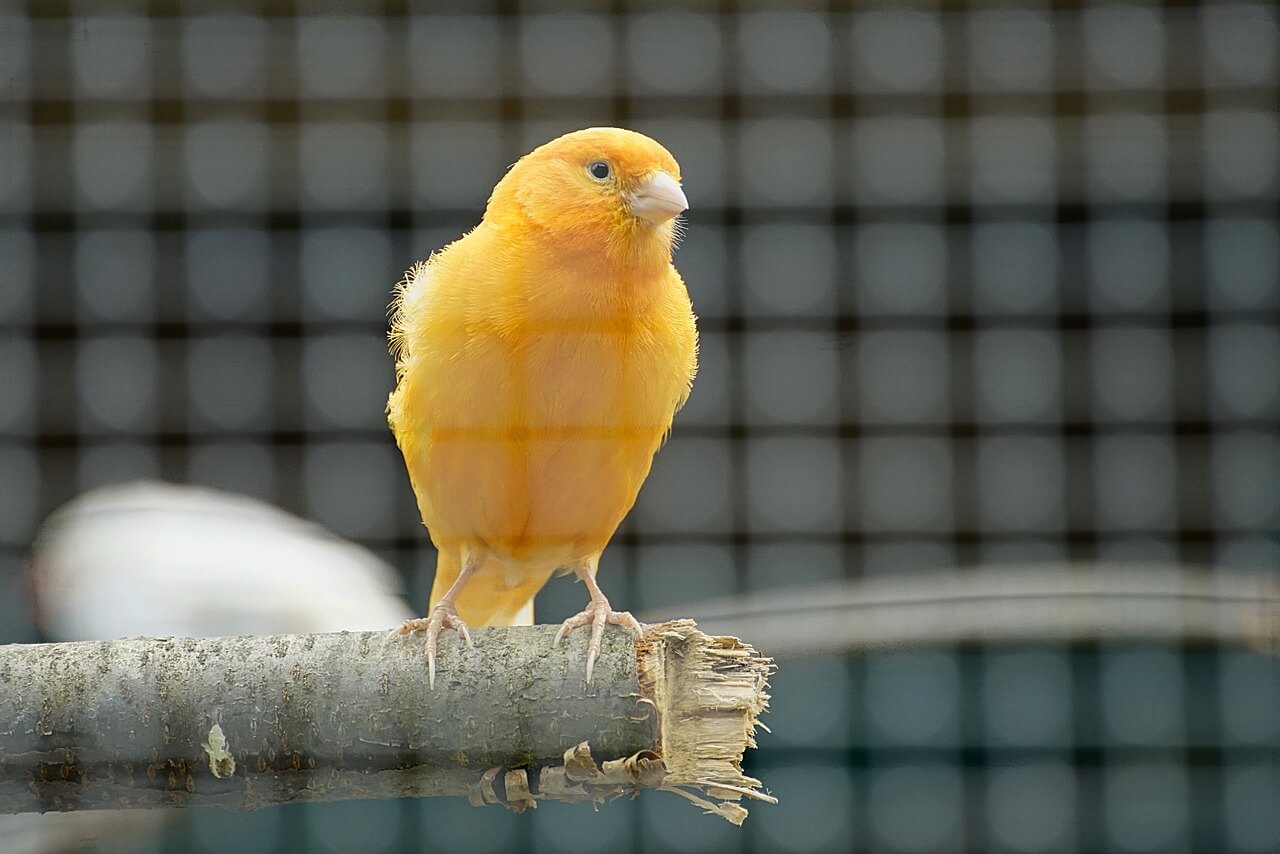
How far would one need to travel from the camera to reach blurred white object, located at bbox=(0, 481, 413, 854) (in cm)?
240

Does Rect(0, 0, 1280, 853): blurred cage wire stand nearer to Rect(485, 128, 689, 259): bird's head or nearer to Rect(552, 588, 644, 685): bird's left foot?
Rect(485, 128, 689, 259): bird's head

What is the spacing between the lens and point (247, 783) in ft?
4.41

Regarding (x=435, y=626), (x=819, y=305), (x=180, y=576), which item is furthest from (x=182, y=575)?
(x=819, y=305)

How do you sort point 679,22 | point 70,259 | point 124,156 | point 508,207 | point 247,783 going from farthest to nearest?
point 70,259
point 679,22
point 124,156
point 508,207
point 247,783

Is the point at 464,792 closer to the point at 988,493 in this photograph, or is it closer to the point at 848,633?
the point at 848,633

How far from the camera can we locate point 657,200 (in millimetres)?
1613

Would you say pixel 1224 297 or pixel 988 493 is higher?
pixel 1224 297

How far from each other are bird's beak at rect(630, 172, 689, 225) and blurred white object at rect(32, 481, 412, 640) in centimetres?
121

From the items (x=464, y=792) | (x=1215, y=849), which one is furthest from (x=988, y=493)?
(x=464, y=792)

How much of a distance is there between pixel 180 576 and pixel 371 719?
125 centimetres

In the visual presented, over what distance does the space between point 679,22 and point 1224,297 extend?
105 cm

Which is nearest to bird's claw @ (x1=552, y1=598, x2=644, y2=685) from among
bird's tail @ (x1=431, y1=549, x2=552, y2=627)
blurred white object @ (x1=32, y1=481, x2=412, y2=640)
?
bird's tail @ (x1=431, y1=549, x2=552, y2=627)

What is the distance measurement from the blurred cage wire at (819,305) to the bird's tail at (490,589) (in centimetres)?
20

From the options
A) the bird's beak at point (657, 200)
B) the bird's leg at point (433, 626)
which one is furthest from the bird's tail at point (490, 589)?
the bird's beak at point (657, 200)
